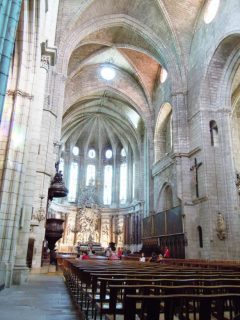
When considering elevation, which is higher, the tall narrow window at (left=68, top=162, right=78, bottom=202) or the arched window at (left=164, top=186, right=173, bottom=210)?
the tall narrow window at (left=68, top=162, right=78, bottom=202)

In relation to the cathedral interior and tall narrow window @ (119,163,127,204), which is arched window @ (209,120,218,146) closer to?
the cathedral interior

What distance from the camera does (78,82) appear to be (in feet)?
91.9

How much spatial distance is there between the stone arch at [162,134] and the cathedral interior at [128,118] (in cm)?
9

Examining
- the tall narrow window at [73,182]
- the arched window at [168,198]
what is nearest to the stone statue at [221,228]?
the arched window at [168,198]

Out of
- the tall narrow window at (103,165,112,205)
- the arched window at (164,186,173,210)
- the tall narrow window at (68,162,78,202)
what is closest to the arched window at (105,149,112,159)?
the tall narrow window at (103,165,112,205)

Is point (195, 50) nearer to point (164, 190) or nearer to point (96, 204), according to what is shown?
point (164, 190)

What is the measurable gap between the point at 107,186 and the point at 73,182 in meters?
4.39

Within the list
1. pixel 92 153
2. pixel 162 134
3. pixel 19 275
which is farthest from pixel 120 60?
pixel 19 275

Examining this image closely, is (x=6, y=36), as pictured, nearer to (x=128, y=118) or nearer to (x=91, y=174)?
(x=128, y=118)

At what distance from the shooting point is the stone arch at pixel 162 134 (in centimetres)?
2491

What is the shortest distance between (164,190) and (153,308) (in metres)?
21.2

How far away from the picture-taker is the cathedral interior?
841 cm

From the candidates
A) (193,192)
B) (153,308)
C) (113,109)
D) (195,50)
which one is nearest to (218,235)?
(193,192)

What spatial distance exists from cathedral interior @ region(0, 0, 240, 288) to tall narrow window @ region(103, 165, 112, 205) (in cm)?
128
